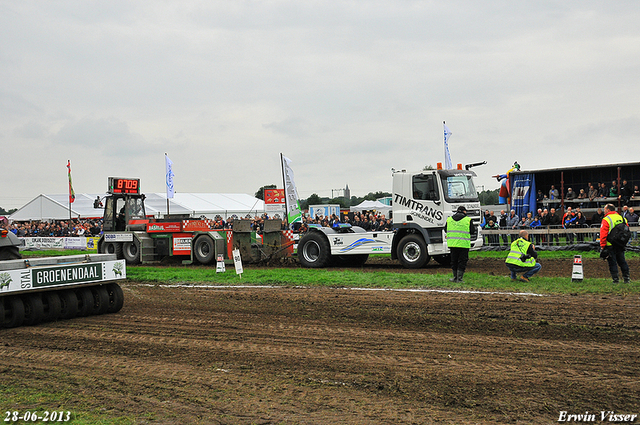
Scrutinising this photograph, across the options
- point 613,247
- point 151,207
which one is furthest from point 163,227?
point 151,207

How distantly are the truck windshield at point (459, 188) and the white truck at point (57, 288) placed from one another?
9195mm

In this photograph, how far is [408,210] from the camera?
16.1 meters

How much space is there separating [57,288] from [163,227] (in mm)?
12611

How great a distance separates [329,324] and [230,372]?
2.67m

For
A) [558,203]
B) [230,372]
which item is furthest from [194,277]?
[558,203]

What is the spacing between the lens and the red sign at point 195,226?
820 inches

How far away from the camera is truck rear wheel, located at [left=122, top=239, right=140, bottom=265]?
21.8 metres

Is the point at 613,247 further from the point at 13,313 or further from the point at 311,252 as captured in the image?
the point at 13,313

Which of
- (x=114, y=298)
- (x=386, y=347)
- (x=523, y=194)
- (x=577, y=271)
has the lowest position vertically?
(x=386, y=347)

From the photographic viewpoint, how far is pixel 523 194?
911 inches

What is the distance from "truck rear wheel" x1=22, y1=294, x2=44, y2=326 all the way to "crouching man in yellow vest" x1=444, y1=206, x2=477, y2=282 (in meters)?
8.45

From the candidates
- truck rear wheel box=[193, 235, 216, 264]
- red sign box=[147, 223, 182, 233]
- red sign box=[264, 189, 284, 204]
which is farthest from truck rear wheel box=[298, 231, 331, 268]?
red sign box=[264, 189, 284, 204]

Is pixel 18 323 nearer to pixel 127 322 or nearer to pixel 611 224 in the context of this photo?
pixel 127 322

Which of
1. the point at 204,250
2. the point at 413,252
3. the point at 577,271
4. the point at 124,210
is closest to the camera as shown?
the point at 577,271
